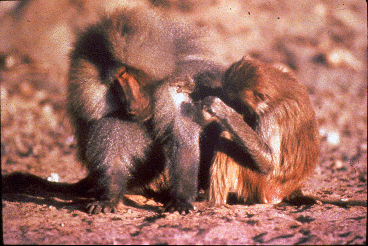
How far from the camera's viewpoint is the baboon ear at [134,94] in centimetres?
310

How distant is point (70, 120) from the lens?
11.6ft

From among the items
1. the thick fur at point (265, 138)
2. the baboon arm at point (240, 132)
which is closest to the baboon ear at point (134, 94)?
the baboon arm at point (240, 132)

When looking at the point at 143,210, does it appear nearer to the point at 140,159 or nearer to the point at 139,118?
the point at 140,159

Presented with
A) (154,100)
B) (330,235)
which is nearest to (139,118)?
(154,100)

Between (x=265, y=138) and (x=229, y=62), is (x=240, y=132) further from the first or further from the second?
A: (x=229, y=62)

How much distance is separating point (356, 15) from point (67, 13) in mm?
6215

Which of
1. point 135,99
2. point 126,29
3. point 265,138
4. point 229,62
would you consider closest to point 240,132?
point 265,138

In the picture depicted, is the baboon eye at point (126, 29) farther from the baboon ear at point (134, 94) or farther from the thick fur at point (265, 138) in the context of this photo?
the thick fur at point (265, 138)

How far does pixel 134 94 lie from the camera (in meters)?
3.13

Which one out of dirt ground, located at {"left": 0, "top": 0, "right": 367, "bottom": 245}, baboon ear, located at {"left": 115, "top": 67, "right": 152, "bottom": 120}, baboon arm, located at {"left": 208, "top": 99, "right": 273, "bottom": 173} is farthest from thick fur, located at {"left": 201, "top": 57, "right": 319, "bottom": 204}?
baboon ear, located at {"left": 115, "top": 67, "right": 152, "bottom": 120}

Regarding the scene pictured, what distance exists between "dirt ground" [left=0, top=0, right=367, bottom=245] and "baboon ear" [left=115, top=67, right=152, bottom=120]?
2.30 feet

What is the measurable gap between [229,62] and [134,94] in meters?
4.79

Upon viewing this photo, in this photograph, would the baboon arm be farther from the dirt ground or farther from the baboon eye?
the baboon eye

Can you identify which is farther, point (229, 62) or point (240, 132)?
point (229, 62)
